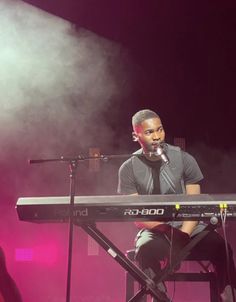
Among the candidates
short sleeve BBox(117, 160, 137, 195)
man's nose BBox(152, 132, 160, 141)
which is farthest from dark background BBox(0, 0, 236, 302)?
man's nose BBox(152, 132, 160, 141)

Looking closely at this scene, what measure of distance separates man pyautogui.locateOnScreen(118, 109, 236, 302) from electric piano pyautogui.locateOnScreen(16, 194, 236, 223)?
0.31 metres

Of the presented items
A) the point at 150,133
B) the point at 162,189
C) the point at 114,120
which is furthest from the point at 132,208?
the point at 114,120

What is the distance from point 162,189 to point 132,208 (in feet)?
2.18

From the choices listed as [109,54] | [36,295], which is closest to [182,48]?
[109,54]

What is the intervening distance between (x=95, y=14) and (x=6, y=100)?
4.59ft

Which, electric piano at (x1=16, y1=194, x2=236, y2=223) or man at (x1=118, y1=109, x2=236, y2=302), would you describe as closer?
electric piano at (x1=16, y1=194, x2=236, y2=223)

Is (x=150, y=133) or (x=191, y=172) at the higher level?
(x=150, y=133)

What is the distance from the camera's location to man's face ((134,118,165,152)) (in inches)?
119

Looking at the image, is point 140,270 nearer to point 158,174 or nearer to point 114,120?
point 158,174

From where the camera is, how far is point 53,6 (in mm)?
5008

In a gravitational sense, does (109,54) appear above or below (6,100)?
above

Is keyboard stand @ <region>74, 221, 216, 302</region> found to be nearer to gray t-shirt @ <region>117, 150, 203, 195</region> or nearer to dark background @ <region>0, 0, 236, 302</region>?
gray t-shirt @ <region>117, 150, 203, 195</region>

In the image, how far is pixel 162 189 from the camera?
3.02 meters

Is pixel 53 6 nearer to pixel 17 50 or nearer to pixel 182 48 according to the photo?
pixel 17 50
